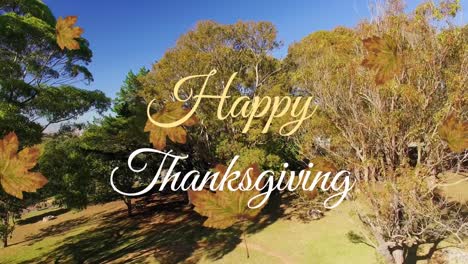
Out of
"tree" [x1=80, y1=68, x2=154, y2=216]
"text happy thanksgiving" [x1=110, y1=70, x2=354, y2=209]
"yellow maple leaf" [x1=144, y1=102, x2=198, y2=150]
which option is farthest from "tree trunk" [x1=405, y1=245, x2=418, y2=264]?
"tree" [x1=80, y1=68, x2=154, y2=216]

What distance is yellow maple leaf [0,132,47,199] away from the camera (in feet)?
6.84

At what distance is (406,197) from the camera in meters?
10.6

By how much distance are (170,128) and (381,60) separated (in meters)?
2.03

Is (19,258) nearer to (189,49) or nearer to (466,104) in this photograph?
(189,49)

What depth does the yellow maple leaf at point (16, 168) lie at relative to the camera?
2.09m

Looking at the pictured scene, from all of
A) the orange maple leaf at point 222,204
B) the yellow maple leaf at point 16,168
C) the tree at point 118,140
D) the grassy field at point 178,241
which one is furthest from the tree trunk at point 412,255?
the tree at point 118,140

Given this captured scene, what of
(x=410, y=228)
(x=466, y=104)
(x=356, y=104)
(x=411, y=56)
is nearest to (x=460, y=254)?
(x=410, y=228)

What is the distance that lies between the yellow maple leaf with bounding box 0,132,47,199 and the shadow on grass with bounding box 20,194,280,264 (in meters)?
16.4

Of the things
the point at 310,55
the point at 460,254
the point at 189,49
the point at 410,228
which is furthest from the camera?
the point at 189,49

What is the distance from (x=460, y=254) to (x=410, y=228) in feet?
13.1

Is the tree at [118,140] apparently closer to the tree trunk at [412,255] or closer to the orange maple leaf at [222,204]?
the tree trunk at [412,255]

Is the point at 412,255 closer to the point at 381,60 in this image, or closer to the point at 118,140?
the point at 381,60

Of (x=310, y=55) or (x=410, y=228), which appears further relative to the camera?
(x=310, y=55)

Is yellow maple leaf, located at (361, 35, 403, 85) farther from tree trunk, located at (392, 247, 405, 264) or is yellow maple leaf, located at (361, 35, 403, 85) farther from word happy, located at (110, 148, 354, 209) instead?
tree trunk, located at (392, 247, 405, 264)
